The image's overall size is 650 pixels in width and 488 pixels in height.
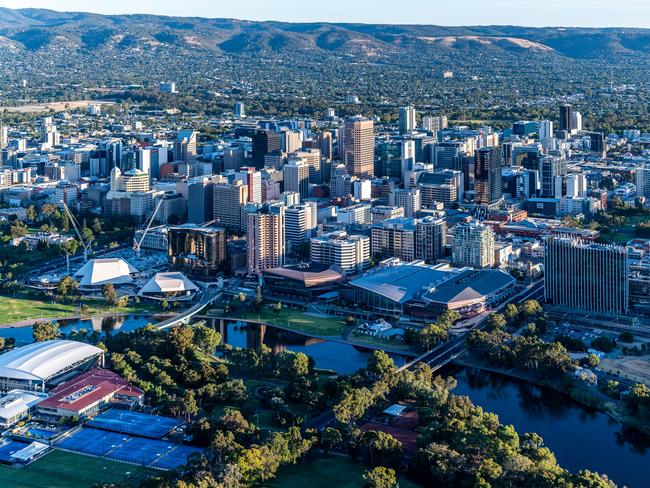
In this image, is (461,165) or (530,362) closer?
(530,362)

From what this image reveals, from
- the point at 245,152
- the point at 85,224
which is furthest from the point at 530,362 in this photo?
the point at 245,152

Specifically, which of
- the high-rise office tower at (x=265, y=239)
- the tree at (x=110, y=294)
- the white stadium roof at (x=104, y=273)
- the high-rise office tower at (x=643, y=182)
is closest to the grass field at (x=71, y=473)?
the tree at (x=110, y=294)

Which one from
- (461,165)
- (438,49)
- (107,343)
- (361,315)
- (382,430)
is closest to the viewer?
(382,430)

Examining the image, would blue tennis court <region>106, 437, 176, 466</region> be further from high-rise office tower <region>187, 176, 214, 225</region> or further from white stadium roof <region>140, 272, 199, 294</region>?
high-rise office tower <region>187, 176, 214, 225</region>

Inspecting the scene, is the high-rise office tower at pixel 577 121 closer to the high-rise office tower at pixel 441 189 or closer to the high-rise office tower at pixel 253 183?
the high-rise office tower at pixel 441 189

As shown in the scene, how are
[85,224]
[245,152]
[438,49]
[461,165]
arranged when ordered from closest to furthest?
[85,224], [461,165], [245,152], [438,49]

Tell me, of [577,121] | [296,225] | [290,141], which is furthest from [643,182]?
[577,121]

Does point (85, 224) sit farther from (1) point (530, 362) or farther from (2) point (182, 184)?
(1) point (530, 362)
